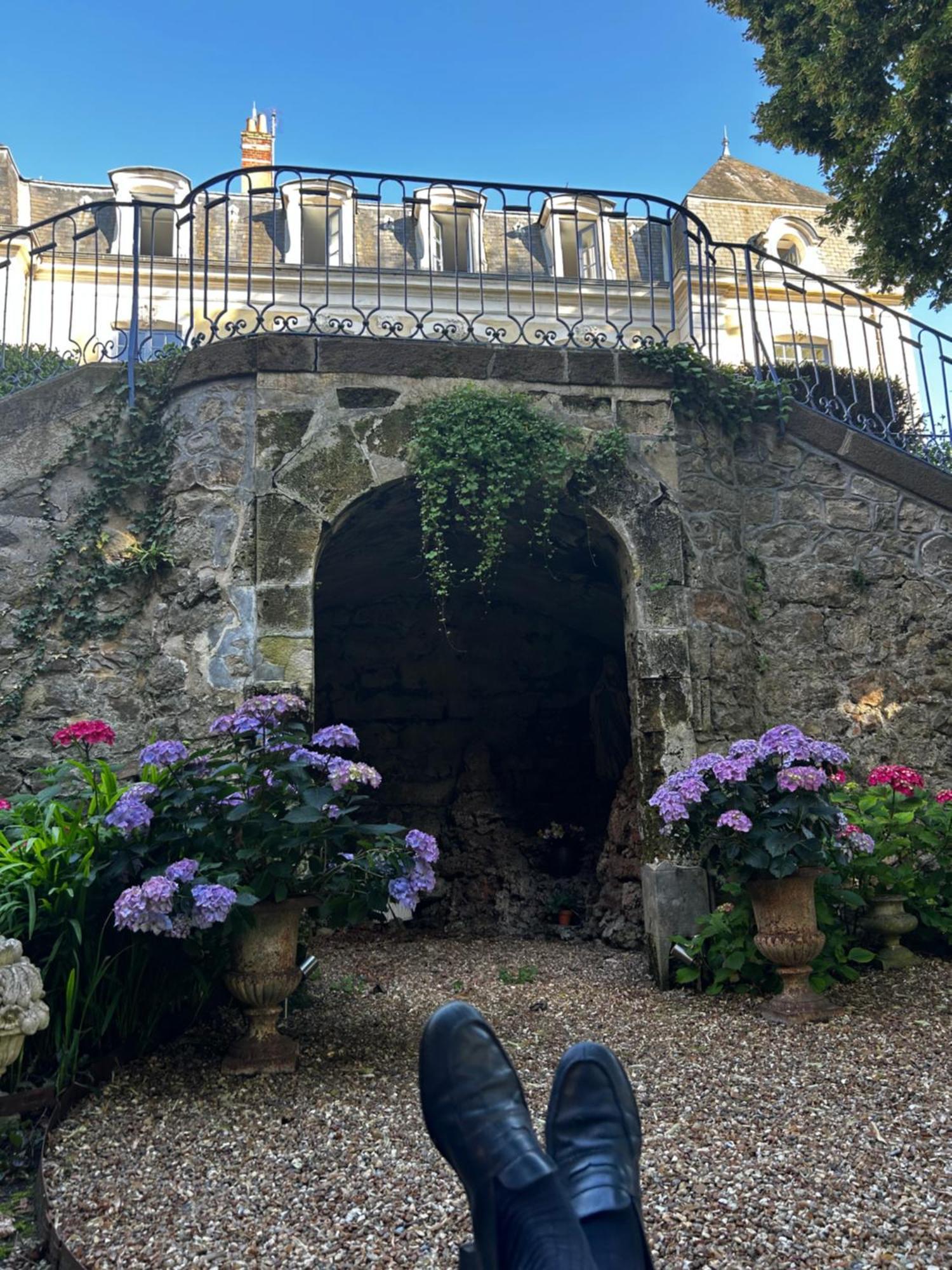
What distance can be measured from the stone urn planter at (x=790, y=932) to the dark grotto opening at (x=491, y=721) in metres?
2.58

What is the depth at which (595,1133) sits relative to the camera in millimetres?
1585

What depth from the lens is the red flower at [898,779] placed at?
4.19 metres

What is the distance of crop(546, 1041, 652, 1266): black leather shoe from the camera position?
4.88 feet

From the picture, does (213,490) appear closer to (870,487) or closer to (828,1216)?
(870,487)

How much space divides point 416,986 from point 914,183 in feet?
16.5

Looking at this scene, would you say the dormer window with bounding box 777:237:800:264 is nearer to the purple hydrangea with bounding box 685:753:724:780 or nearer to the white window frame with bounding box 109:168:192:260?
the white window frame with bounding box 109:168:192:260

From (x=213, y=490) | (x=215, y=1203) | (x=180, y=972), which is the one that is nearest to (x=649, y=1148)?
(x=215, y=1203)

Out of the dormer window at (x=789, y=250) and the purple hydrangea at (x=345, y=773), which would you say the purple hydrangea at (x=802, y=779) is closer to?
the purple hydrangea at (x=345, y=773)

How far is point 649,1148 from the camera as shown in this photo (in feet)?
7.93

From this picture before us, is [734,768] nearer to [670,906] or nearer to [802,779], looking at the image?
[802,779]

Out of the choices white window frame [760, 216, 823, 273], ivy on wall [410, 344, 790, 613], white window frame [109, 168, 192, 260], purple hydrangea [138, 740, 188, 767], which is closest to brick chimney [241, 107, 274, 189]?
white window frame [109, 168, 192, 260]

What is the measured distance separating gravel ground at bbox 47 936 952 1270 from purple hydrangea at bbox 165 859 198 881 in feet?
1.97

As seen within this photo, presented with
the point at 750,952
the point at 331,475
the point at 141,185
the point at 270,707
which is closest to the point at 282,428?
the point at 331,475

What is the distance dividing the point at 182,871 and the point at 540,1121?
1.16m
